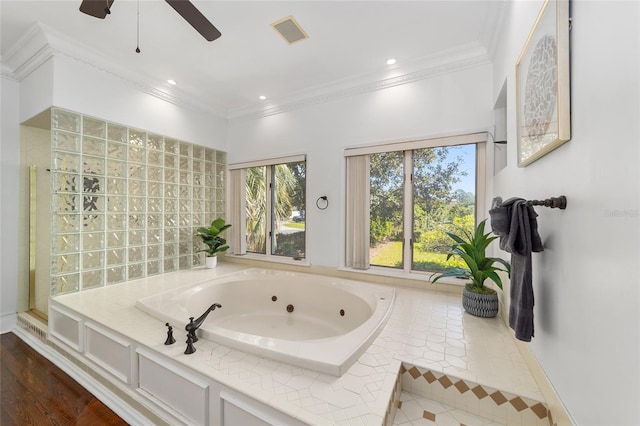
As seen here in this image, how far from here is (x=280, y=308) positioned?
2818mm

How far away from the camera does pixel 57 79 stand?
219 centimetres

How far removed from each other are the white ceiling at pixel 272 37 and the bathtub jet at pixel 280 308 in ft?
7.24

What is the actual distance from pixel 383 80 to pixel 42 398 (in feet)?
12.4

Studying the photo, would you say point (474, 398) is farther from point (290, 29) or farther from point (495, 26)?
point (290, 29)

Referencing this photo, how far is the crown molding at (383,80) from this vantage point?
7.39ft

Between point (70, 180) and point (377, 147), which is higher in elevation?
point (377, 147)

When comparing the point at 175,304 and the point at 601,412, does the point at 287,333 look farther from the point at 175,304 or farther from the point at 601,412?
the point at 601,412

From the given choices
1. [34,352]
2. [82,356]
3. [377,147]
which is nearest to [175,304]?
[82,356]

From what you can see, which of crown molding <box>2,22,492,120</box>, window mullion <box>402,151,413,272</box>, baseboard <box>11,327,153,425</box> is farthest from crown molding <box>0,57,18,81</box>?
window mullion <box>402,151,413,272</box>

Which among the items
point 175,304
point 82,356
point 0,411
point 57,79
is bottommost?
point 0,411

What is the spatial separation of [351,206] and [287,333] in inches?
58.5

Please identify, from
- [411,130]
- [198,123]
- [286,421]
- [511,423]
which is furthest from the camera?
[198,123]

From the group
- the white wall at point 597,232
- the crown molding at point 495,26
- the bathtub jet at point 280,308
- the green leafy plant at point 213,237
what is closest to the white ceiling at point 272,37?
the crown molding at point 495,26

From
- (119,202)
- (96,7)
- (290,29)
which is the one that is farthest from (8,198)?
(290,29)
